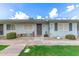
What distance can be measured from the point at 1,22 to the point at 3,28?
0.23 m

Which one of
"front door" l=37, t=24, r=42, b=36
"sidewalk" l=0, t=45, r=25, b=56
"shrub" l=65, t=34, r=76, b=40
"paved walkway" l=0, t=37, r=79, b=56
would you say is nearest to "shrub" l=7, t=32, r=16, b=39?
"paved walkway" l=0, t=37, r=79, b=56

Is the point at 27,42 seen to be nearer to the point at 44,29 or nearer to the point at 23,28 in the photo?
the point at 23,28

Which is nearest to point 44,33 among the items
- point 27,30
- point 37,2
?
point 27,30

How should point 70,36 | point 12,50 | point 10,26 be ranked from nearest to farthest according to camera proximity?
point 12,50 → point 70,36 → point 10,26

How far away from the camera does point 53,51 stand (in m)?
6.04

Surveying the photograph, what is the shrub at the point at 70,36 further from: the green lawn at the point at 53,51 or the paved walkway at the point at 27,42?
the green lawn at the point at 53,51

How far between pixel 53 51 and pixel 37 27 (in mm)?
822

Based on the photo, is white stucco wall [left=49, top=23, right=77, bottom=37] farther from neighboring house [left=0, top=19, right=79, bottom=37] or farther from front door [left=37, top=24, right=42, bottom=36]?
front door [left=37, top=24, right=42, bottom=36]

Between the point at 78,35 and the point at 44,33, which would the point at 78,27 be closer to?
the point at 78,35

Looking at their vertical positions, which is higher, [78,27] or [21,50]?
[78,27]

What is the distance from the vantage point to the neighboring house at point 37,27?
20.7ft

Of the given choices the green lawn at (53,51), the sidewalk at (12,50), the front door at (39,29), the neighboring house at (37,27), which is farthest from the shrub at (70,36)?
the sidewalk at (12,50)

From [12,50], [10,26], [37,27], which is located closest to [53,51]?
[37,27]

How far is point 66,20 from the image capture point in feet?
20.6
